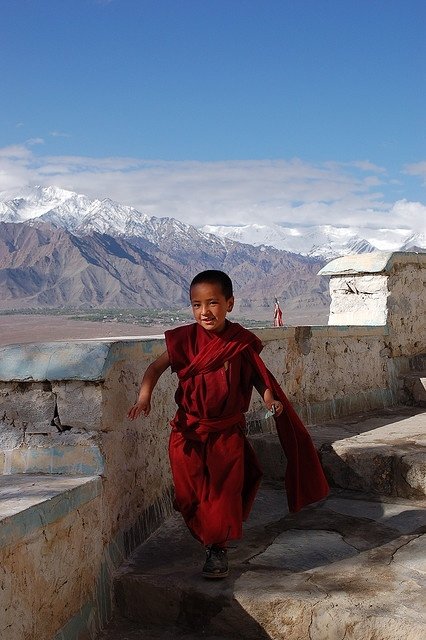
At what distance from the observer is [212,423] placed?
2.90m

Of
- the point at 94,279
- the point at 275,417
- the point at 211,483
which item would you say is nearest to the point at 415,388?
the point at 275,417

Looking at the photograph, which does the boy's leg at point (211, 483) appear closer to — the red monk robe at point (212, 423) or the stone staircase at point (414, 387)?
the red monk robe at point (212, 423)

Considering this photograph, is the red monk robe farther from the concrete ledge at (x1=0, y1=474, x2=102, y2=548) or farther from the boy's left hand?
the concrete ledge at (x1=0, y1=474, x2=102, y2=548)

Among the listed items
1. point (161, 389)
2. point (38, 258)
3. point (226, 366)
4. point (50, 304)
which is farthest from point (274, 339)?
point (38, 258)

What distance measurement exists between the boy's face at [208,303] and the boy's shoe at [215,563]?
859mm

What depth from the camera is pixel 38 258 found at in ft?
492

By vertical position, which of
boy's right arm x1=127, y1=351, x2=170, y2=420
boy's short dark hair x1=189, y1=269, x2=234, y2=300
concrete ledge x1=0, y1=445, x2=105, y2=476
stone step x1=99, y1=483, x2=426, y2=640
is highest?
boy's short dark hair x1=189, y1=269, x2=234, y2=300

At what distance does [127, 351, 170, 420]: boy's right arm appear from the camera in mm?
2889

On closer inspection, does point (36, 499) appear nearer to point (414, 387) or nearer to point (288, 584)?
point (288, 584)

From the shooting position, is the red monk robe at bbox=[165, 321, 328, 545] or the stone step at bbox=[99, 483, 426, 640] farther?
the red monk robe at bbox=[165, 321, 328, 545]

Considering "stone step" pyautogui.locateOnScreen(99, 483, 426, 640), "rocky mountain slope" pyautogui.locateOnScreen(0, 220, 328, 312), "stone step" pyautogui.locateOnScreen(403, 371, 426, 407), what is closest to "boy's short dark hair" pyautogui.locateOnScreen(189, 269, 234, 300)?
"stone step" pyautogui.locateOnScreen(99, 483, 426, 640)

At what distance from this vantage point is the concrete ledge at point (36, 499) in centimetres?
226

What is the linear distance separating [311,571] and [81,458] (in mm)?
Answer: 991

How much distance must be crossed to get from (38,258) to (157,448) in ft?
496
